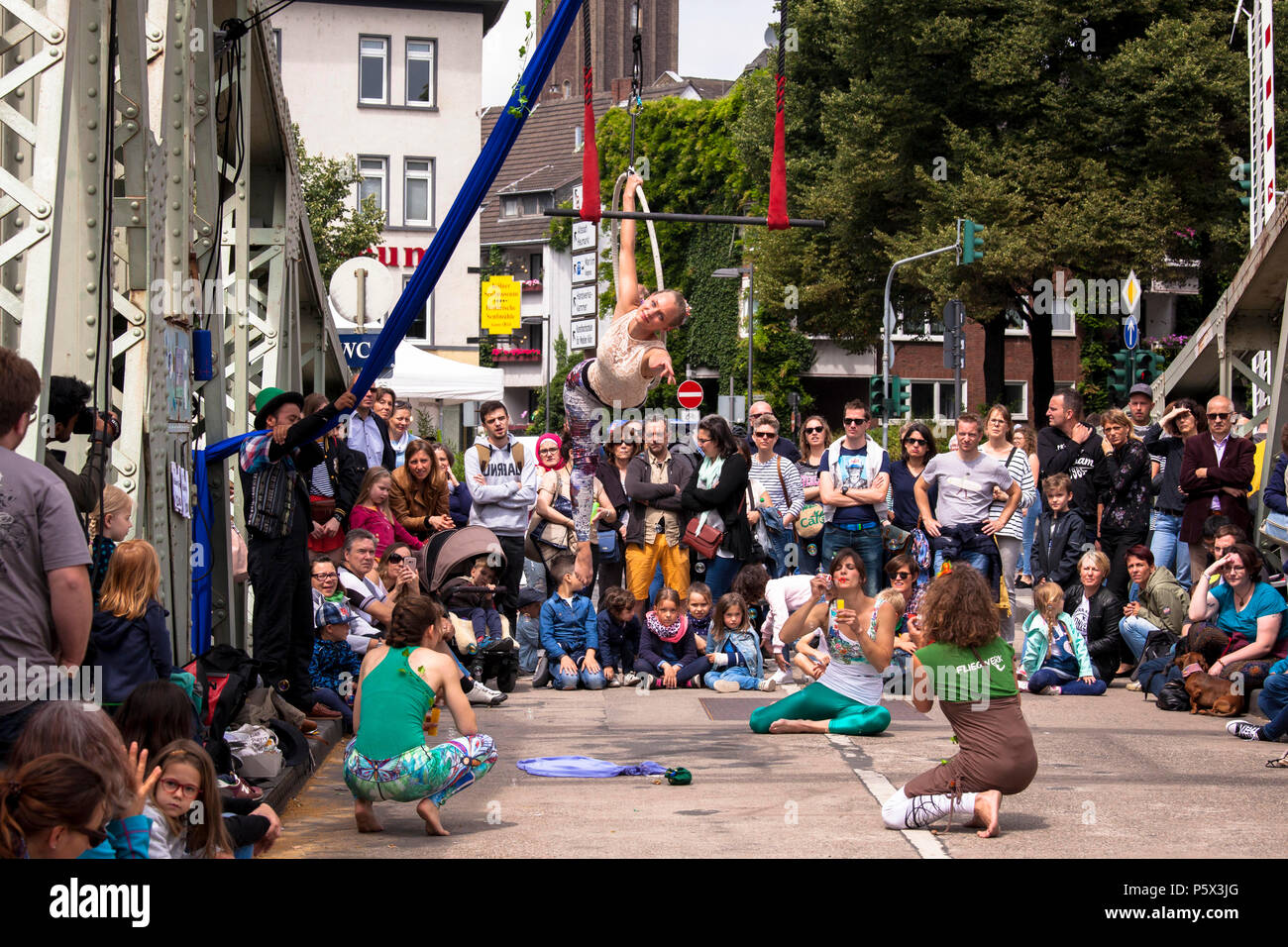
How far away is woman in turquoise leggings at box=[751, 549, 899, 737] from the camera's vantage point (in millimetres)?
10008

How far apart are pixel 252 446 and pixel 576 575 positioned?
15.0ft

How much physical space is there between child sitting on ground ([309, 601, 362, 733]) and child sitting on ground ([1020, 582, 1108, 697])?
530cm

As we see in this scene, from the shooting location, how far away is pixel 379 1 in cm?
5169

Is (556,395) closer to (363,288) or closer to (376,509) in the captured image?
(363,288)

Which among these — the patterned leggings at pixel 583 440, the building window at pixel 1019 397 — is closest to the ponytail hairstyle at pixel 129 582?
the patterned leggings at pixel 583 440

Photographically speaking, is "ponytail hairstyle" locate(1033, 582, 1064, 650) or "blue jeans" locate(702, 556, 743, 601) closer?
"ponytail hairstyle" locate(1033, 582, 1064, 650)

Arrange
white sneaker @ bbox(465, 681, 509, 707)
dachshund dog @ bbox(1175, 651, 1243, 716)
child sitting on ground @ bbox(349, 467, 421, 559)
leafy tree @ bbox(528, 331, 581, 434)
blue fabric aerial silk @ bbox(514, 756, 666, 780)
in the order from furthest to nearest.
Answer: leafy tree @ bbox(528, 331, 581, 434), child sitting on ground @ bbox(349, 467, 421, 559), white sneaker @ bbox(465, 681, 509, 707), dachshund dog @ bbox(1175, 651, 1243, 716), blue fabric aerial silk @ bbox(514, 756, 666, 780)

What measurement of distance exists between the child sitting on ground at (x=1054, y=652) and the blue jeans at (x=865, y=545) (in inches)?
53.3

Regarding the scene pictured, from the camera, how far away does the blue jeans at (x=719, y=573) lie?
1408cm

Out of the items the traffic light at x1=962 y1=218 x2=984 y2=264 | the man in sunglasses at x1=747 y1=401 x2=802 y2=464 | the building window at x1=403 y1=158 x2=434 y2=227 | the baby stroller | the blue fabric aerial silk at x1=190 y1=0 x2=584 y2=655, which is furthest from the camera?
the building window at x1=403 y1=158 x2=434 y2=227

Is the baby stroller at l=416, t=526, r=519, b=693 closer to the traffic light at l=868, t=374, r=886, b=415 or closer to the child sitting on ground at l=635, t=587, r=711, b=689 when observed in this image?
the child sitting on ground at l=635, t=587, r=711, b=689

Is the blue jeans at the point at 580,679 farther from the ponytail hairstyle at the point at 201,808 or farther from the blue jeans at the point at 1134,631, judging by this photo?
the ponytail hairstyle at the point at 201,808

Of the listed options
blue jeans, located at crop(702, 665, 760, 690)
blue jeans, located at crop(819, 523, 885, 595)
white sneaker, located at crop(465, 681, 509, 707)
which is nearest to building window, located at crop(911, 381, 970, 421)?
blue jeans, located at crop(819, 523, 885, 595)
